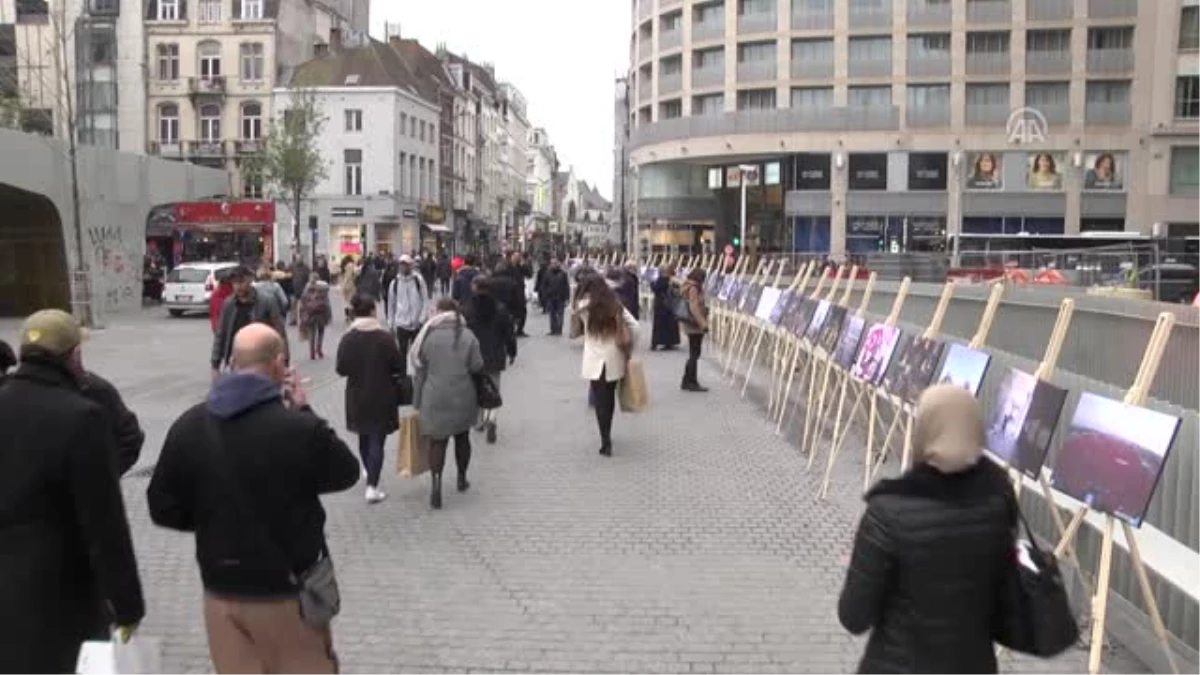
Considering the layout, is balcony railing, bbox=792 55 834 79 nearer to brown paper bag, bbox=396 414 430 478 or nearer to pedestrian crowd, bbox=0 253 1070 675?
brown paper bag, bbox=396 414 430 478

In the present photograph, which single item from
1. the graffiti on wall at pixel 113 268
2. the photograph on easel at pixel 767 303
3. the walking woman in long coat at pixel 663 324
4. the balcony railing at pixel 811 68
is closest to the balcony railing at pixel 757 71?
the balcony railing at pixel 811 68

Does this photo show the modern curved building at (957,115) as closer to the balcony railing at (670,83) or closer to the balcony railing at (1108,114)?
the balcony railing at (1108,114)

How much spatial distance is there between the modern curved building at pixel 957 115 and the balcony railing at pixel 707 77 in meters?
0.16

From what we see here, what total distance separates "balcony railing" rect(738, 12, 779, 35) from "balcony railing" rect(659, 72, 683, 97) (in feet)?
15.9

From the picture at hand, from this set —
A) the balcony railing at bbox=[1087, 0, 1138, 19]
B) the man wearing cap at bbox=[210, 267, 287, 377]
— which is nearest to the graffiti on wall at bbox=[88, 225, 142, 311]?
the man wearing cap at bbox=[210, 267, 287, 377]

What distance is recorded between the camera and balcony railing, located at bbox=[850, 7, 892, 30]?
6088 cm

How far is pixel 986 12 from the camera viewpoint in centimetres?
6006

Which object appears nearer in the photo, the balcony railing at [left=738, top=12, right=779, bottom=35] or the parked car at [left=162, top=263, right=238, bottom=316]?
the parked car at [left=162, top=263, right=238, bottom=316]

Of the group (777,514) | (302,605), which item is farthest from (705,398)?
(302,605)

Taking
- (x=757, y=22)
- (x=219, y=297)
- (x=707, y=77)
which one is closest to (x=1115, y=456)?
(x=219, y=297)

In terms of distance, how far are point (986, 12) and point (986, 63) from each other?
257 centimetres

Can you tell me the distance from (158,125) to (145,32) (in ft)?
16.3

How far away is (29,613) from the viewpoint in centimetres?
344

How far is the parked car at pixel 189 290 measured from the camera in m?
31.0
